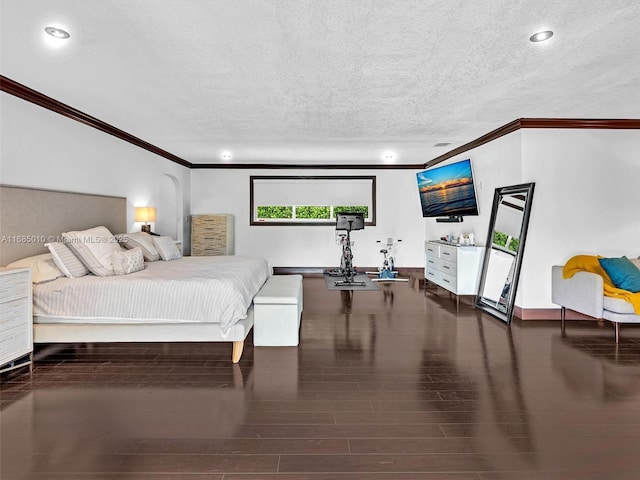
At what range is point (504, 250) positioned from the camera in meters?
5.12

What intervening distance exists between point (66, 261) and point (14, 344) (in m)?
0.89

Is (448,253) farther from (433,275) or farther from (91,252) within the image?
(91,252)

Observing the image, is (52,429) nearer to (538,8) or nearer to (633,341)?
(538,8)

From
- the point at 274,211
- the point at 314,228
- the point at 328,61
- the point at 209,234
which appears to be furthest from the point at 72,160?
the point at 314,228

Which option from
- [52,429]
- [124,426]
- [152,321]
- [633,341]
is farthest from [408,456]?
[633,341]

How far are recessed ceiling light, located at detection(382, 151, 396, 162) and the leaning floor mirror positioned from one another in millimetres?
2361

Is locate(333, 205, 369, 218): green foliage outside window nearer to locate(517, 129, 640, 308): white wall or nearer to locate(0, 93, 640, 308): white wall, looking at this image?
locate(0, 93, 640, 308): white wall

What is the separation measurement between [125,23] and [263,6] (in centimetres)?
97

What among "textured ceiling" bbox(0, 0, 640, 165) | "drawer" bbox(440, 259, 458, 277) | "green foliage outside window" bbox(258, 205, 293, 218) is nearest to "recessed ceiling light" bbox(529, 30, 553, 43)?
"textured ceiling" bbox(0, 0, 640, 165)

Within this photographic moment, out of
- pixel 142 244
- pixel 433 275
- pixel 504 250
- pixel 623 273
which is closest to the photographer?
pixel 623 273

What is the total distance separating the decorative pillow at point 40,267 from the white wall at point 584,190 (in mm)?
5427

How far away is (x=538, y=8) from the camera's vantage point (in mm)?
2258

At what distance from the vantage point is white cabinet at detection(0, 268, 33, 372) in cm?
291

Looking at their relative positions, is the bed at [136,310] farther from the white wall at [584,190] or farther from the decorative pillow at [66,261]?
the white wall at [584,190]
